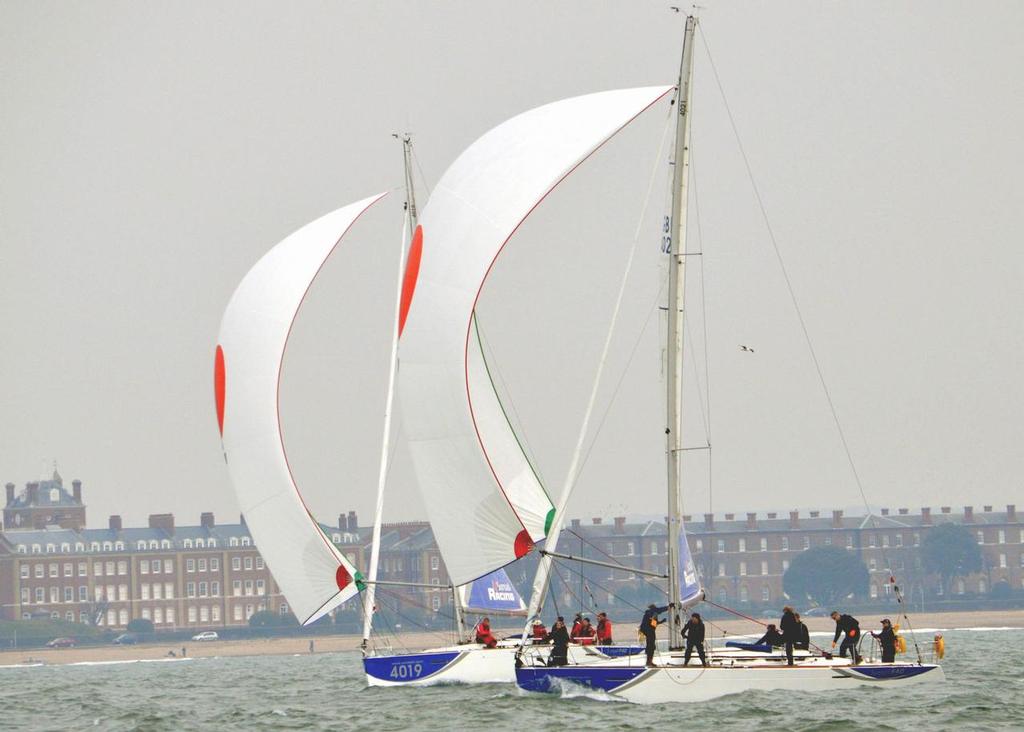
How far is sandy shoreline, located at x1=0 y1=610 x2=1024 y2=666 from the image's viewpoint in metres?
97.4

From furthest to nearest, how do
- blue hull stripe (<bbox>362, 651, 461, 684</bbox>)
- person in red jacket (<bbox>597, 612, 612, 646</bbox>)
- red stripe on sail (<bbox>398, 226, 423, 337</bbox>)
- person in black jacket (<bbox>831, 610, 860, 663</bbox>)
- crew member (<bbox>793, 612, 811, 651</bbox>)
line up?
person in red jacket (<bbox>597, 612, 612, 646</bbox>), blue hull stripe (<bbox>362, 651, 461, 684</bbox>), red stripe on sail (<bbox>398, 226, 423, 337</bbox>), person in black jacket (<bbox>831, 610, 860, 663</bbox>), crew member (<bbox>793, 612, 811, 651</bbox>)

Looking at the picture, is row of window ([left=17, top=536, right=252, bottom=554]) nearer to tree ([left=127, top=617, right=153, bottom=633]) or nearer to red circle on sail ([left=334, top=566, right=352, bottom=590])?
tree ([left=127, top=617, right=153, bottom=633])

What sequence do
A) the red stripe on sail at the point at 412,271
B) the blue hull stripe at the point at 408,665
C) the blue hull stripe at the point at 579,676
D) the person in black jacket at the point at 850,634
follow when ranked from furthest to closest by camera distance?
the blue hull stripe at the point at 408,665
the red stripe on sail at the point at 412,271
the person in black jacket at the point at 850,634
the blue hull stripe at the point at 579,676

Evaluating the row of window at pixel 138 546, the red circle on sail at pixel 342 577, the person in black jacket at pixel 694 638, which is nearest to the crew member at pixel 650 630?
the person in black jacket at pixel 694 638

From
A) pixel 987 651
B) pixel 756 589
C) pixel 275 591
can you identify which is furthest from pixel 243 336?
pixel 756 589

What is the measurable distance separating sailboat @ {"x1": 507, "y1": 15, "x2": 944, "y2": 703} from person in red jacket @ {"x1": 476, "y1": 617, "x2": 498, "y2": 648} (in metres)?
3.23

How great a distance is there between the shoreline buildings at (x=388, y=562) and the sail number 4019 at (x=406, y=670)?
85.7 m

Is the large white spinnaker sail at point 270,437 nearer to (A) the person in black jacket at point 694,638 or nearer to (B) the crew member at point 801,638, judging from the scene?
(A) the person in black jacket at point 694,638

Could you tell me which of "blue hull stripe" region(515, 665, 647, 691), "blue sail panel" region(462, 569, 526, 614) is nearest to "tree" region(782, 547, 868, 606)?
"blue sail panel" region(462, 569, 526, 614)

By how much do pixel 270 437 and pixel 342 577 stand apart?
258 cm

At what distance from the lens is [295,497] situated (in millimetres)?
29688

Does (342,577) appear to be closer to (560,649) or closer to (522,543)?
(522,543)

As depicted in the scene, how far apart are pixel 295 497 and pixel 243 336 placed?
9.70 ft

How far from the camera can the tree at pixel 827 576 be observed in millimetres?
123750
